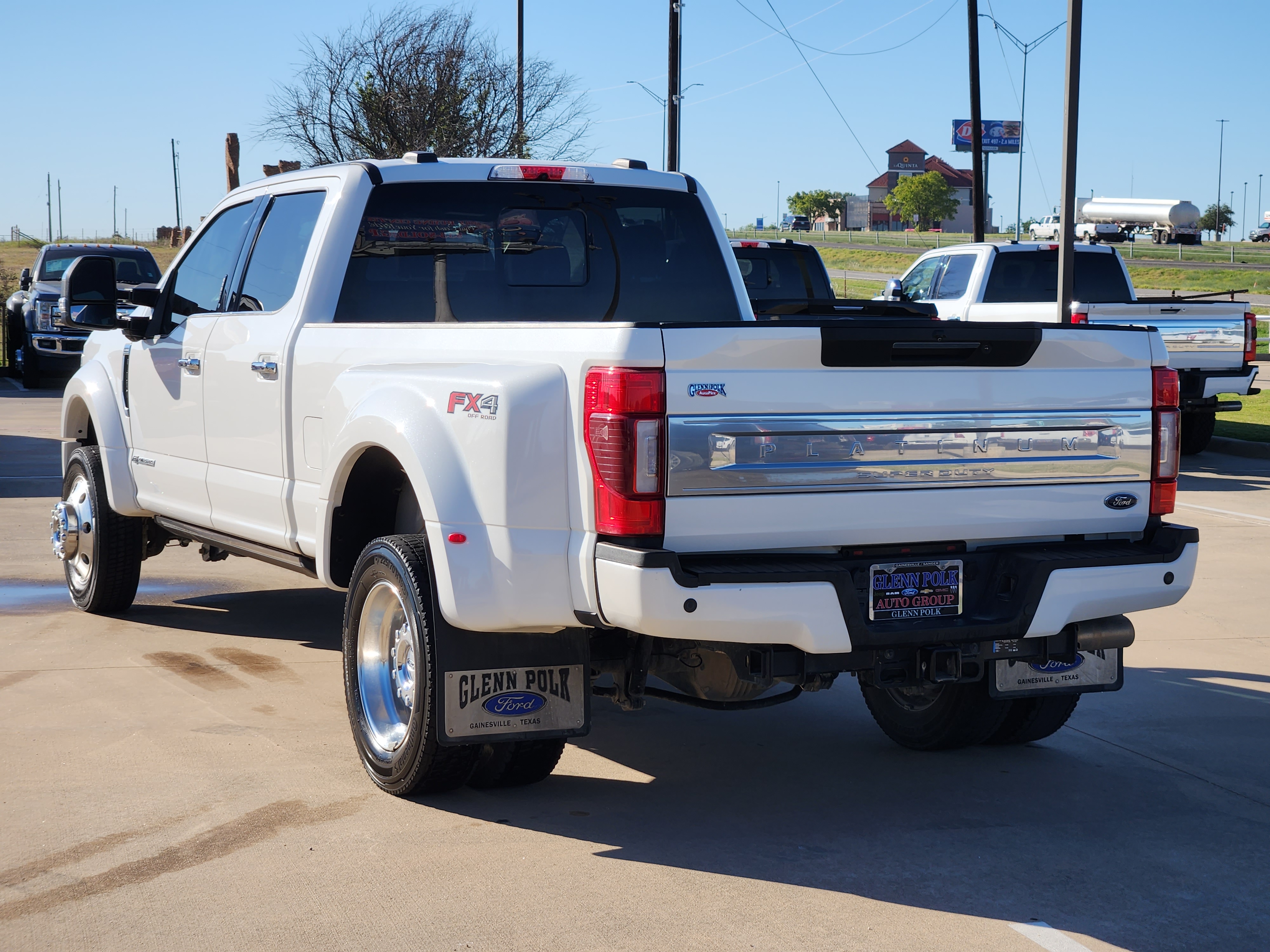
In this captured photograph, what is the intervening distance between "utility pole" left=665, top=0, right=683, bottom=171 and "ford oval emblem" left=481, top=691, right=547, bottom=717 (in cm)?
2058

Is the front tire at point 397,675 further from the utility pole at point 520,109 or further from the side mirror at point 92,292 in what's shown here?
the utility pole at point 520,109

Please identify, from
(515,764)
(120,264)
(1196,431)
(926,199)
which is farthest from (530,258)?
(926,199)

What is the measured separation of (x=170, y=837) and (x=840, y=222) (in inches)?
6365

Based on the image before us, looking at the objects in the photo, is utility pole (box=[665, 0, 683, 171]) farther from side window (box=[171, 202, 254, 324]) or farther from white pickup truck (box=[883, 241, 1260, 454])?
side window (box=[171, 202, 254, 324])

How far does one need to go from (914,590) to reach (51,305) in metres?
20.5

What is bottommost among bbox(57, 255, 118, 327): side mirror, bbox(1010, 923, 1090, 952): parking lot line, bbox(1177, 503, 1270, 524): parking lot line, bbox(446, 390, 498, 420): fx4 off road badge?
bbox(1010, 923, 1090, 952): parking lot line

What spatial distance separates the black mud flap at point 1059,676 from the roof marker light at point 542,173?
276 cm

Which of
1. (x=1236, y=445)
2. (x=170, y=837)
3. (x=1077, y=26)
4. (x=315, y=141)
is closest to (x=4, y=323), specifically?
(x=315, y=141)

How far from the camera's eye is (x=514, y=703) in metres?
4.55

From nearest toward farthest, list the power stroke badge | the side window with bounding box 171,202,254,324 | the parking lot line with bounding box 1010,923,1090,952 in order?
the parking lot line with bounding box 1010,923,1090,952 → the power stroke badge → the side window with bounding box 171,202,254,324

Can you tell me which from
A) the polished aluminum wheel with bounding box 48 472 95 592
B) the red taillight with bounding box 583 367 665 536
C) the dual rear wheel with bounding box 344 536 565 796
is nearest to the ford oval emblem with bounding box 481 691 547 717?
the dual rear wheel with bounding box 344 536 565 796

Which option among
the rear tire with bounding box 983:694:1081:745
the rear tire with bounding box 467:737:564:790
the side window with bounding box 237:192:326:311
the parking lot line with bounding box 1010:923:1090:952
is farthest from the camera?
the side window with bounding box 237:192:326:311

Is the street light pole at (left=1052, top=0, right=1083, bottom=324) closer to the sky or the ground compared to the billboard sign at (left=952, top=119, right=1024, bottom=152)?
closer to the ground

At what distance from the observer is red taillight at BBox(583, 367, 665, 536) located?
13.1ft
